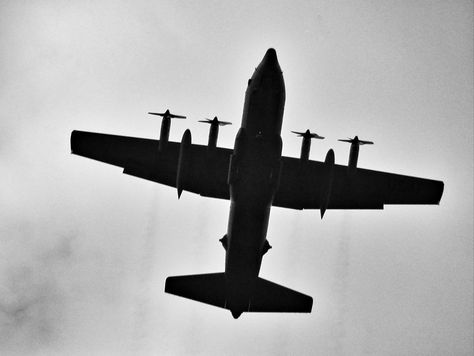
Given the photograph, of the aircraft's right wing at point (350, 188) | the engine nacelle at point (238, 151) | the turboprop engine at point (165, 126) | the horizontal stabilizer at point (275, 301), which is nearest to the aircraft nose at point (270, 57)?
the engine nacelle at point (238, 151)

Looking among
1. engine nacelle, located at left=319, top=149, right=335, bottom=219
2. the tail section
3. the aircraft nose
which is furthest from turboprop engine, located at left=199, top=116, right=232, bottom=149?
the tail section

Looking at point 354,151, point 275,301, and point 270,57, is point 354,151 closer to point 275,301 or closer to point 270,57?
point 270,57

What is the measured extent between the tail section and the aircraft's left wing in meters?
6.11

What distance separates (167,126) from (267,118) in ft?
20.9

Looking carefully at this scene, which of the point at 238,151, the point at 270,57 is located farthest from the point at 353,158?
the point at 270,57

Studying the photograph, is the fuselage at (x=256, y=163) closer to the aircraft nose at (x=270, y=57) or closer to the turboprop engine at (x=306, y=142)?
the aircraft nose at (x=270, y=57)

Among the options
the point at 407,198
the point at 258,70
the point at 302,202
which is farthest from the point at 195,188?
the point at 407,198

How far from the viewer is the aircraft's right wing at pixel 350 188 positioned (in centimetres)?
3572

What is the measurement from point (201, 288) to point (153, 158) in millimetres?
9210

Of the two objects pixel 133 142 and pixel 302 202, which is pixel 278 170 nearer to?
pixel 302 202

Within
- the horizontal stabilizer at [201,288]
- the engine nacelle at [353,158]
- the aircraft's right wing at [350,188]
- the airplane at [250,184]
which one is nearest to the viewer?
the airplane at [250,184]

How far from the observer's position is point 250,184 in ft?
102

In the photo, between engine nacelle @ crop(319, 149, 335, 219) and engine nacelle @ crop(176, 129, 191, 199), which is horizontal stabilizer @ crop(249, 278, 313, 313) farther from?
engine nacelle @ crop(176, 129, 191, 199)

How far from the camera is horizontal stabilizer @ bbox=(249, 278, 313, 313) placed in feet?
118
